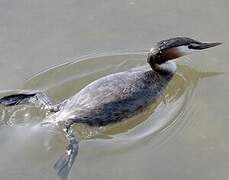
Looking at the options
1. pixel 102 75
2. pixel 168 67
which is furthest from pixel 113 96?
pixel 168 67

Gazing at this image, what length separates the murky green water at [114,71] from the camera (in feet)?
14.3

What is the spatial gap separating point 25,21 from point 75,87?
43.4 inches

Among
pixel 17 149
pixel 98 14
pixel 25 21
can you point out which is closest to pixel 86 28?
pixel 98 14

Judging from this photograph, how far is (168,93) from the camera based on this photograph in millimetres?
5105

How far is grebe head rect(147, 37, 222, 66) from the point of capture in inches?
198

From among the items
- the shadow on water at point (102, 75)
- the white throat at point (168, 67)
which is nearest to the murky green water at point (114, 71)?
the shadow on water at point (102, 75)

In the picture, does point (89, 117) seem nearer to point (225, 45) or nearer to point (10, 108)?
point (10, 108)

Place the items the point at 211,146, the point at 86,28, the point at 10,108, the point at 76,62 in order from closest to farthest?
the point at 211,146 < the point at 10,108 < the point at 76,62 < the point at 86,28

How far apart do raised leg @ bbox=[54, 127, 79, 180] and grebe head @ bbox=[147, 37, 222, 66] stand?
106 cm

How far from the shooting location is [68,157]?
4336mm

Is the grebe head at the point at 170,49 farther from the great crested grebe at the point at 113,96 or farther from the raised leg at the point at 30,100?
the raised leg at the point at 30,100

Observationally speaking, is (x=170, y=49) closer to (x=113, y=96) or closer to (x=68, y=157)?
(x=113, y=96)

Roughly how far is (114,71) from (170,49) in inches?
21.9

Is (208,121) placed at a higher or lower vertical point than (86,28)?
lower
